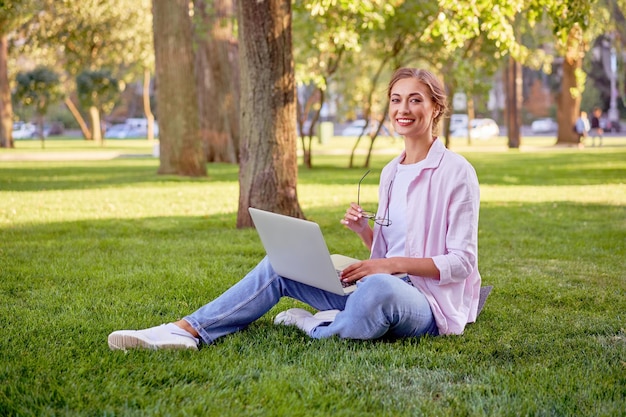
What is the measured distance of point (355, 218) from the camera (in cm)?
449

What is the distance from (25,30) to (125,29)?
4129 millimetres

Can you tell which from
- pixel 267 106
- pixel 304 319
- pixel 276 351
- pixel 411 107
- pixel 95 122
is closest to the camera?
pixel 276 351

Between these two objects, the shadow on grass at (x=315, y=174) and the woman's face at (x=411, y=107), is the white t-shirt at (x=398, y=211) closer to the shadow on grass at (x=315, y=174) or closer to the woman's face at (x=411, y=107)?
the woman's face at (x=411, y=107)

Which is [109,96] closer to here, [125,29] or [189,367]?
[125,29]

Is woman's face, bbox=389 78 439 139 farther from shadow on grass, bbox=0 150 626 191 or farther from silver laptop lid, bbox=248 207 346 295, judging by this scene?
shadow on grass, bbox=0 150 626 191

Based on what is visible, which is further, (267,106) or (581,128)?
(581,128)

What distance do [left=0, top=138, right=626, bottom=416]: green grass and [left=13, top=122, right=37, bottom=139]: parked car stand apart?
5784 centimetres

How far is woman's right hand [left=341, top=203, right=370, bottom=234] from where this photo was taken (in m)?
4.49

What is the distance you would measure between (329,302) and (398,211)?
1.98ft

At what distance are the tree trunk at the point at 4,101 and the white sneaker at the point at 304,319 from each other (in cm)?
2891

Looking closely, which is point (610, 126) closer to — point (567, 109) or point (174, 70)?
point (567, 109)

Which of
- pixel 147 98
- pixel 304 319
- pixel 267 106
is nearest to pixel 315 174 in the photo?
pixel 267 106

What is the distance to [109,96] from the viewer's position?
45.9 m

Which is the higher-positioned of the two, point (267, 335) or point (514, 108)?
point (514, 108)
